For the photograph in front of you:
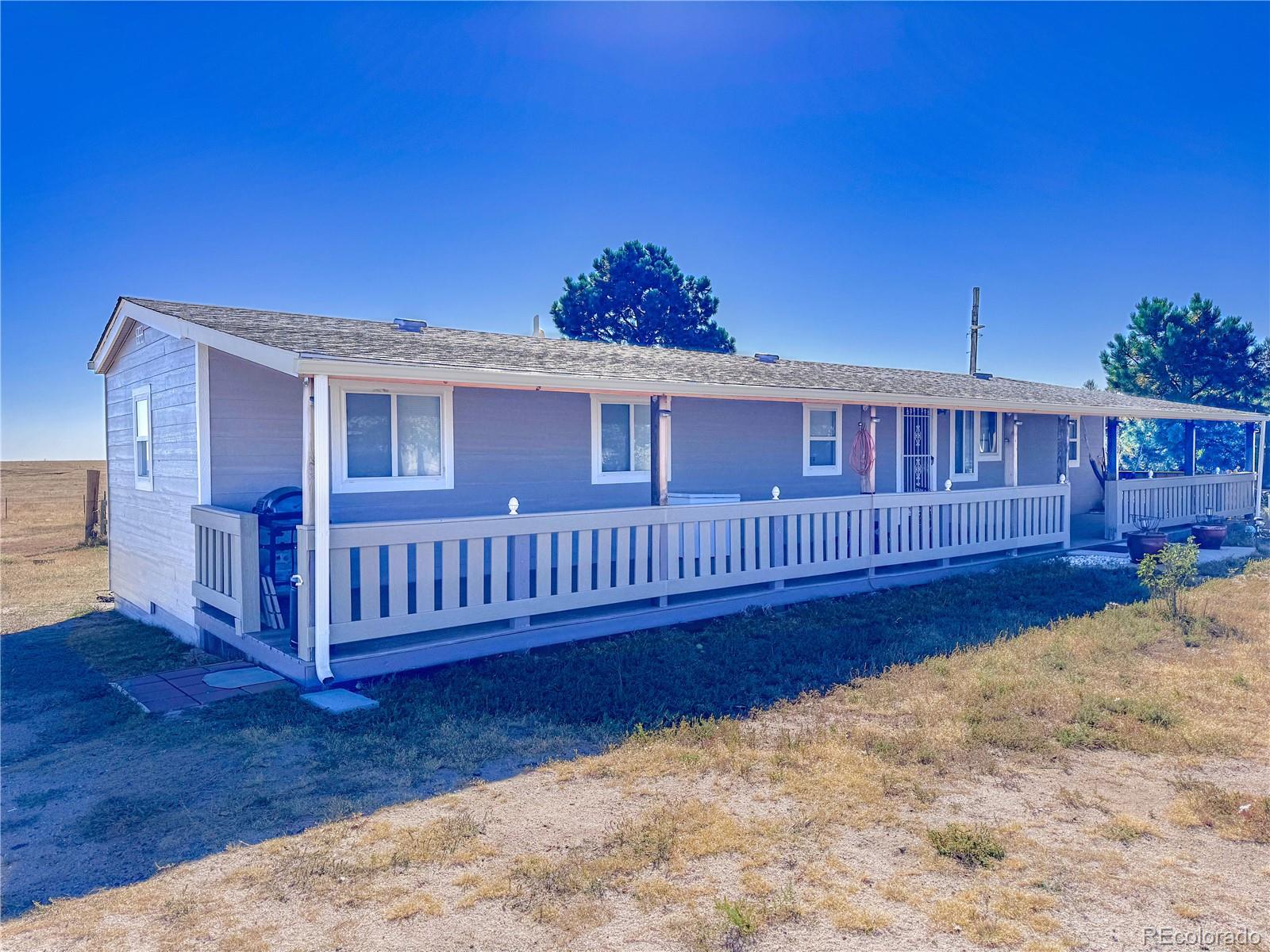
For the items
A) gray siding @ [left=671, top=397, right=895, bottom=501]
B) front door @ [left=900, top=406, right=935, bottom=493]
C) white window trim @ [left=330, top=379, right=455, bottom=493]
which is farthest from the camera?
front door @ [left=900, top=406, right=935, bottom=493]

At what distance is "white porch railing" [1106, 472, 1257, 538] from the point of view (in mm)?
14594

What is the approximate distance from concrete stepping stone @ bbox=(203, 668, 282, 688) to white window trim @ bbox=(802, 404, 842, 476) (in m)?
8.27

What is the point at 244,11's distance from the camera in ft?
41.5

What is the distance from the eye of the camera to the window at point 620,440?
1001 cm

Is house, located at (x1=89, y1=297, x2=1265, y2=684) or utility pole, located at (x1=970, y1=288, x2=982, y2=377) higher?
utility pole, located at (x1=970, y1=288, x2=982, y2=377)

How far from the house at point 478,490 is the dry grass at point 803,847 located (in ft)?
8.56

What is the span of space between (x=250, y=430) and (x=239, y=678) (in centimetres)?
258

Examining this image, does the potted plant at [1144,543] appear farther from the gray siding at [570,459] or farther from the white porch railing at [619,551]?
the gray siding at [570,459]

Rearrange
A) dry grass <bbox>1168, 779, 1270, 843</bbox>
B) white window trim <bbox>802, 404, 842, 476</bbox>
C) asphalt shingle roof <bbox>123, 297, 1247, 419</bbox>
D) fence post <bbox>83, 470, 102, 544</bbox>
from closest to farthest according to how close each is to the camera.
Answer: dry grass <bbox>1168, 779, 1270, 843</bbox> → asphalt shingle roof <bbox>123, 297, 1247, 419</bbox> → white window trim <bbox>802, 404, 842, 476</bbox> → fence post <bbox>83, 470, 102, 544</bbox>

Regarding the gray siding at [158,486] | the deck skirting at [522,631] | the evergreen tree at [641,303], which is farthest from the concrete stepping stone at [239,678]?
the evergreen tree at [641,303]

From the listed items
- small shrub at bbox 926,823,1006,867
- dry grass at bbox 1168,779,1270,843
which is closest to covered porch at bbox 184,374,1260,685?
small shrub at bbox 926,823,1006,867

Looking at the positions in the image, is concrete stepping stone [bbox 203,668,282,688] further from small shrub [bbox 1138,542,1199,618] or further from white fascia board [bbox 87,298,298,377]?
small shrub [bbox 1138,542,1199,618]

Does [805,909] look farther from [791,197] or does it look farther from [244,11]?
[791,197]

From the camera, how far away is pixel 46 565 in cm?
1496
